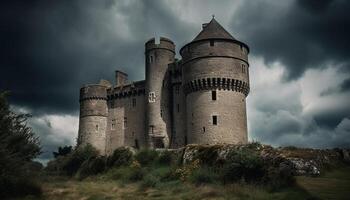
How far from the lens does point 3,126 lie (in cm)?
1925

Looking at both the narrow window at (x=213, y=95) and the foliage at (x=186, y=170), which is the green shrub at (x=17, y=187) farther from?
the narrow window at (x=213, y=95)

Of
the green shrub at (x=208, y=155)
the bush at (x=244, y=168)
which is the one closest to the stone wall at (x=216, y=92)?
the green shrub at (x=208, y=155)

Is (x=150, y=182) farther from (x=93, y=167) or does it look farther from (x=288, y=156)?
(x=93, y=167)

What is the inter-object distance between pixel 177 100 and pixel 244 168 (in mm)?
21547

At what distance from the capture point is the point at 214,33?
35625mm

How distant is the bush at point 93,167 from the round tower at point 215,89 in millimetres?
7788

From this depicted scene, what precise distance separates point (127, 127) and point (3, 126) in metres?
26.4

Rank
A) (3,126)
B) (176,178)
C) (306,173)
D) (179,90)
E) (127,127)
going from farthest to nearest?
(127,127)
(179,90)
(176,178)
(3,126)
(306,173)

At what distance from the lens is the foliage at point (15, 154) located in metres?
17.7

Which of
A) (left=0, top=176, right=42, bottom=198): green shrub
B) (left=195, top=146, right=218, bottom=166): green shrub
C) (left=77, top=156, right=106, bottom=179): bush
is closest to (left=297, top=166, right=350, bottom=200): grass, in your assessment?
(left=195, top=146, right=218, bottom=166): green shrub

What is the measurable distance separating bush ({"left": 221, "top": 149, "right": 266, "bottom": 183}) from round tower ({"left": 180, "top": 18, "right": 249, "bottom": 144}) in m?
14.0

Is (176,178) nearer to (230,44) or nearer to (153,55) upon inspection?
(230,44)

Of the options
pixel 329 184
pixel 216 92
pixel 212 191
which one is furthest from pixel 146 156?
pixel 329 184

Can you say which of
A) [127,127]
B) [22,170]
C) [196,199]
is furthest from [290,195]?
[127,127]
